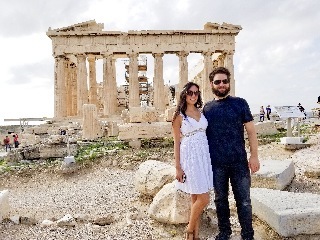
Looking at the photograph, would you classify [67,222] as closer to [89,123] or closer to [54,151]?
[54,151]

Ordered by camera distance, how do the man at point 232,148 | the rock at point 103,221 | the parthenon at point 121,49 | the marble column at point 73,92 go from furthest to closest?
1. the marble column at point 73,92
2. the parthenon at point 121,49
3. the rock at point 103,221
4. the man at point 232,148

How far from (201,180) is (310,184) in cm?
441

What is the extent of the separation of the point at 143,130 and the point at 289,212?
1019 cm

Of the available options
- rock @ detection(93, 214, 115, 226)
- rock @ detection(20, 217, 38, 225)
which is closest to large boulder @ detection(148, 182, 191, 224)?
rock @ detection(93, 214, 115, 226)

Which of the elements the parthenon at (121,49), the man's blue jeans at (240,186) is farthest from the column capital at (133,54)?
the man's blue jeans at (240,186)

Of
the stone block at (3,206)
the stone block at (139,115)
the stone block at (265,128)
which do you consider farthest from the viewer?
the stone block at (265,128)

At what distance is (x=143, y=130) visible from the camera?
47.0ft

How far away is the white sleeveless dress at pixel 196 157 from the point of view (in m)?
4.25

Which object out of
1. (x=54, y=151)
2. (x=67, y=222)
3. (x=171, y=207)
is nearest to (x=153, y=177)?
(x=171, y=207)

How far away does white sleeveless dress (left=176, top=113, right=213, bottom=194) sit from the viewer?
4250 mm

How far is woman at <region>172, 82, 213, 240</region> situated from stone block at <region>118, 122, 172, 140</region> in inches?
390

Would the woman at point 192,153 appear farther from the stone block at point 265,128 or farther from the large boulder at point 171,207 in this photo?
the stone block at point 265,128

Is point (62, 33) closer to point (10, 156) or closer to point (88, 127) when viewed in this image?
point (88, 127)

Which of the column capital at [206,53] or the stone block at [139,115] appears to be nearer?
the stone block at [139,115]
